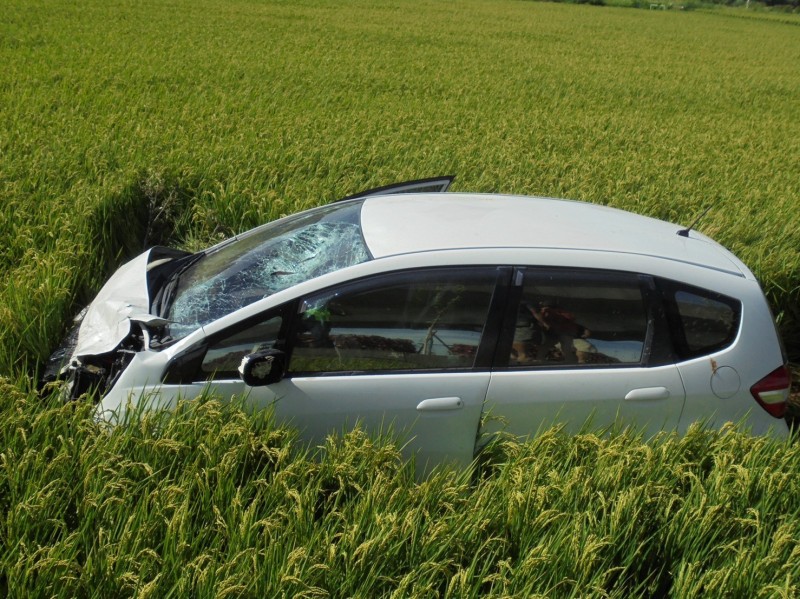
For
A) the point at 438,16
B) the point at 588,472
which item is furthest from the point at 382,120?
the point at 438,16

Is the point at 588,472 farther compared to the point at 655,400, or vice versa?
the point at 655,400

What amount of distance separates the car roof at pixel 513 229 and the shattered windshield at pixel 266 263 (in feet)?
0.41

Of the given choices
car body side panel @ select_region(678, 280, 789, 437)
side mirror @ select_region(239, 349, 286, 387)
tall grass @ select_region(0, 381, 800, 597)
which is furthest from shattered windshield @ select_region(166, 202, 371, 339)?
car body side panel @ select_region(678, 280, 789, 437)

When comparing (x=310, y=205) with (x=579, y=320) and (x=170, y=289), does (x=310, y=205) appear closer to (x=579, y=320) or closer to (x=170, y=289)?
(x=170, y=289)

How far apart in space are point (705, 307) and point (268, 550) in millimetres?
2322

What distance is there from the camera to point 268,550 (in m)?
2.65

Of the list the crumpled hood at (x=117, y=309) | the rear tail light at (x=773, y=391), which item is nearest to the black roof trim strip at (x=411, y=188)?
the crumpled hood at (x=117, y=309)

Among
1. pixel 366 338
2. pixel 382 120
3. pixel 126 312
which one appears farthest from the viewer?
pixel 382 120

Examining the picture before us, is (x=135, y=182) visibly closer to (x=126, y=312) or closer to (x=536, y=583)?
(x=126, y=312)

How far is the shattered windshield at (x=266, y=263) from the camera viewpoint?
155 inches

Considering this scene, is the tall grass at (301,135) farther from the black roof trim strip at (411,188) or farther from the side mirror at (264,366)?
the black roof trim strip at (411,188)

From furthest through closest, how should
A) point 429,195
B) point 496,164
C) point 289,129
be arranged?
point 289,129 < point 496,164 < point 429,195

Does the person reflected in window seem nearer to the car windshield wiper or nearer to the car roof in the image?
the car roof

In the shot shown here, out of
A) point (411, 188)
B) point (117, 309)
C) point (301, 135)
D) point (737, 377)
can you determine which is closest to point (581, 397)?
point (737, 377)
